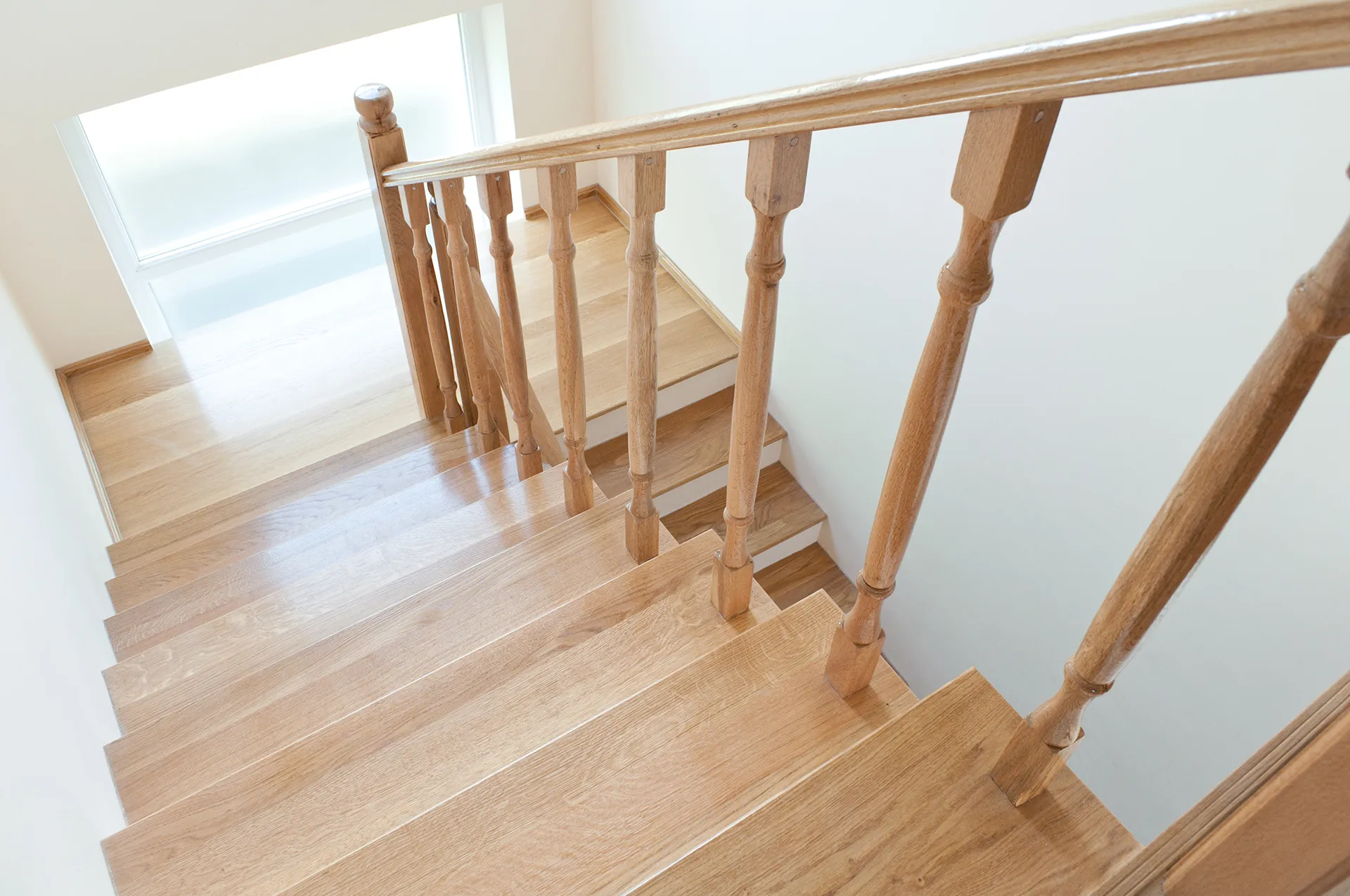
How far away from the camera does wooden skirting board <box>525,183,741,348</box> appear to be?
3824mm

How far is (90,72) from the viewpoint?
10.1ft

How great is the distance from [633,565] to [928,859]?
88 centimetres

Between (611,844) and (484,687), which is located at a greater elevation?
(611,844)

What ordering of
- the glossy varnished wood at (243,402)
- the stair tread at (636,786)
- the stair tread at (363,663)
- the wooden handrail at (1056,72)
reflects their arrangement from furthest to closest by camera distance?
the glossy varnished wood at (243,402) → the stair tread at (363,663) → the stair tread at (636,786) → the wooden handrail at (1056,72)

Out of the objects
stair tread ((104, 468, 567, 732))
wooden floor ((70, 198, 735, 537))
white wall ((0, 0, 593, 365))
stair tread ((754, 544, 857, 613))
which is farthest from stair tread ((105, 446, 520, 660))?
white wall ((0, 0, 593, 365))

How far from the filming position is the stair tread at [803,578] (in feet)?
11.7

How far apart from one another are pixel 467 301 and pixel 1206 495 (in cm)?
181

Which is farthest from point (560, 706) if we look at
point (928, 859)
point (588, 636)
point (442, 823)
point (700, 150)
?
point (700, 150)

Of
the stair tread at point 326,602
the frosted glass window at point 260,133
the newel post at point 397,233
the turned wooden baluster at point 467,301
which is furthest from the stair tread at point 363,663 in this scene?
the frosted glass window at point 260,133

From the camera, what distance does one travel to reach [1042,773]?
972 millimetres

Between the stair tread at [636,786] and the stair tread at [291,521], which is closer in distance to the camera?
the stair tread at [636,786]

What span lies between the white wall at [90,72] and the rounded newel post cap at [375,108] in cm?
144

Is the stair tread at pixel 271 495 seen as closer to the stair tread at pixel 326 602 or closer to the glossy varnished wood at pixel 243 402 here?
the glossy varnished wood at pixel 243 402

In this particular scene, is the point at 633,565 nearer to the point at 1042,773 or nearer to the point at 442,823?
the point at 442,823
